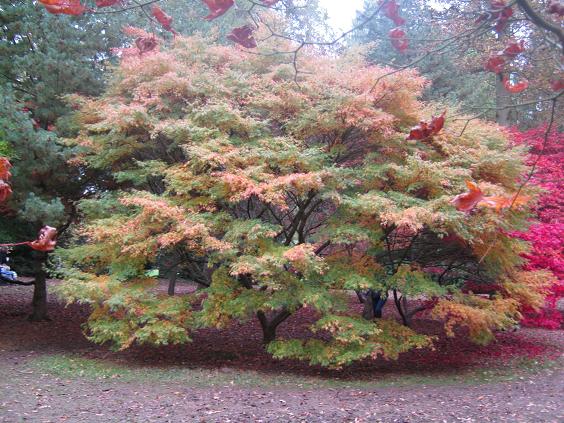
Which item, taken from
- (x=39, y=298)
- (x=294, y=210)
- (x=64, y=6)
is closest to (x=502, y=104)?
(x=294, y=210)

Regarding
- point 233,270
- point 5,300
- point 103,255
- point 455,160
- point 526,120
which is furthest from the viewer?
point 526,120

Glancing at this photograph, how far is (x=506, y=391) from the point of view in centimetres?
666

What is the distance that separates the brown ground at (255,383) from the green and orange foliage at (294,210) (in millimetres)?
573

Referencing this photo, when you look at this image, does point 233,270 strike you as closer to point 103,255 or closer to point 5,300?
point 103,255

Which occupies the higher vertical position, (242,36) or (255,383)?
(242,36)

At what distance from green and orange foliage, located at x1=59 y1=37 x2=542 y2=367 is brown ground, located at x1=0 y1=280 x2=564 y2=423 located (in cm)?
57

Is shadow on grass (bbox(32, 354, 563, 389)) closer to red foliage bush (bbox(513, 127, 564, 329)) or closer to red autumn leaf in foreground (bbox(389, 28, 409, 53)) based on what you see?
red foliage bush (bbox(513, 127, 564, 329))

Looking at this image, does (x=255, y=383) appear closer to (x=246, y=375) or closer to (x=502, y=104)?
(x=246, y=375)

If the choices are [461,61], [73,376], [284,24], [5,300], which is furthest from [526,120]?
[5,300]

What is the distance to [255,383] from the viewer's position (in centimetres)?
705

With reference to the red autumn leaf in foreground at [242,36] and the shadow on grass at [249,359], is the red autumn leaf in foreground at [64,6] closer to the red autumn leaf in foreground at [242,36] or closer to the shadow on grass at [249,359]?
the red autumn leaf in foreground at [242,36]

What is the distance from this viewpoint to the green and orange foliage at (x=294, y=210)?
6.77 meters

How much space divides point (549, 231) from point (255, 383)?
17.9 feet

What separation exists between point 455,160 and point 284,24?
456 cm
